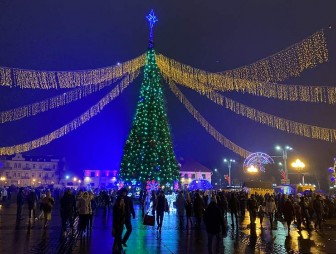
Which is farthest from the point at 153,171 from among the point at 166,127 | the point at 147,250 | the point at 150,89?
the point at 147,250

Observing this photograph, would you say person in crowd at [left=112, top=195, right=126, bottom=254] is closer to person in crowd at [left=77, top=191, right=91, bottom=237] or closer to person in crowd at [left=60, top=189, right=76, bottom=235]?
person in crowd at [left=77, top=191, right=91, bottom=237]

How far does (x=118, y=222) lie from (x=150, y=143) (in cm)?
2891

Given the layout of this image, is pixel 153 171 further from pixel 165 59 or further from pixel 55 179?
pixel 55 179

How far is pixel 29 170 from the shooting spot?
118 meters

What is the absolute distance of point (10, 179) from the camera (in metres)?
113

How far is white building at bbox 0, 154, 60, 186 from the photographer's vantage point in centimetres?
11331

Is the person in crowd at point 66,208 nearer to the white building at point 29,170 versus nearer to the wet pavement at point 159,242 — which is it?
the wet pavement at point 159,242

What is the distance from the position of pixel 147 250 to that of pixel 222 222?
228cm

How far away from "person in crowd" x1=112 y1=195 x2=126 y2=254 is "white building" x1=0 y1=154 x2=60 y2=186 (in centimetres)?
10693

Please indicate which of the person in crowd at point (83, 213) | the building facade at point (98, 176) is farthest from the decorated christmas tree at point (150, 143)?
the building facade at point (98, 176)

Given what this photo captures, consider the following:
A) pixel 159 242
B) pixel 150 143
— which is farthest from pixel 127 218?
pixel 150 143

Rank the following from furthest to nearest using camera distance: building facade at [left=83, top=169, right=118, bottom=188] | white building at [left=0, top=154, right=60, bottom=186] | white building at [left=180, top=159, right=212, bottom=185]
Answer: building facade at [left=83, top=169, right=118, bottom=188] → white building at [left=180, top=159, right=212, bottom=185] → white building at [left=0, top=154, right=60, bottom=186]

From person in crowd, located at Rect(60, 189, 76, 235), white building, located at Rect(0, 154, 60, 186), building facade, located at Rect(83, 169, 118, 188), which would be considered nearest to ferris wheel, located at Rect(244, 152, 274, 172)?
person in crowd, located at Rect(60, 189, 76, 235)

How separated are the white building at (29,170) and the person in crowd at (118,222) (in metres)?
107
